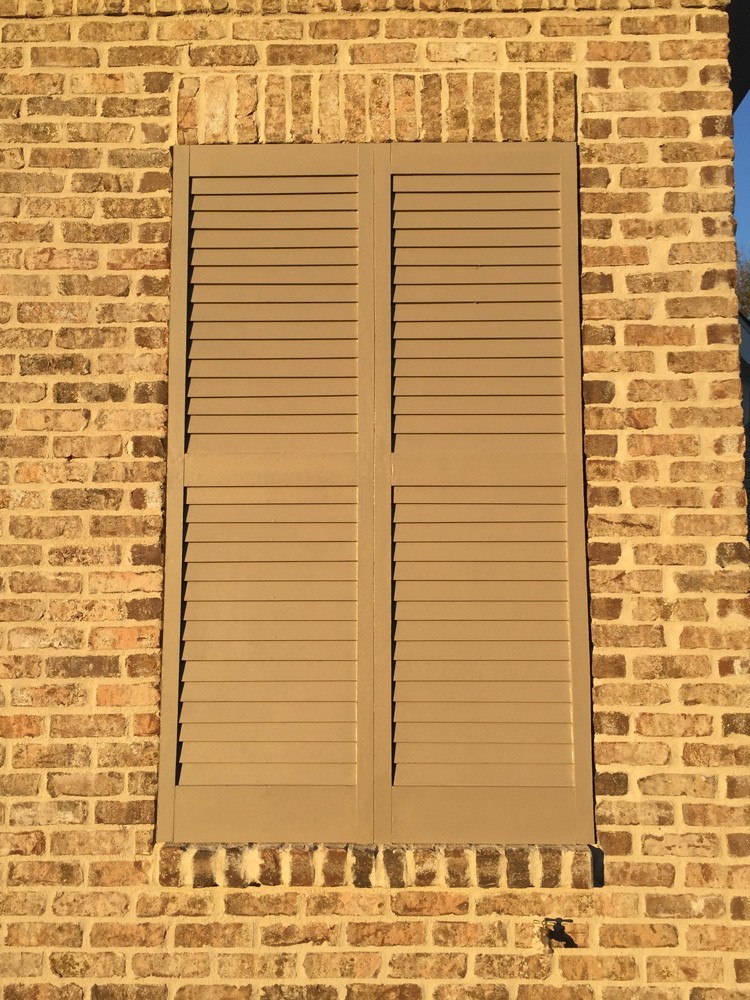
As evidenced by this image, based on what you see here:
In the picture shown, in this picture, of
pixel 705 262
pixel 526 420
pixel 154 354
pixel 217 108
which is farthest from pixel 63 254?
pixel 705 262

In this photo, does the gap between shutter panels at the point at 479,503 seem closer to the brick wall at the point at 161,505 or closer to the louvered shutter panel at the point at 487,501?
the louvered shutter panel at the point at 487,501

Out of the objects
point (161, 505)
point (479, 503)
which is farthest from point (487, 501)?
point (161, 505)

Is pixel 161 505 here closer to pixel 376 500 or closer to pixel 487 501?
pixel 376 500

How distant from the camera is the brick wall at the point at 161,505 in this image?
2875 millimetres

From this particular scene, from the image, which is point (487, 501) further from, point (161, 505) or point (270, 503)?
point (161, 505)

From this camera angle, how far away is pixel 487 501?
10.2ft

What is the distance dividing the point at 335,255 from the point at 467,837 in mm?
1985

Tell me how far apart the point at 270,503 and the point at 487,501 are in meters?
0.73

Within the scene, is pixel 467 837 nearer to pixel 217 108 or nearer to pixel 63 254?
pixel 63 254

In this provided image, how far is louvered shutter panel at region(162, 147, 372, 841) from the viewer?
298 centimetres

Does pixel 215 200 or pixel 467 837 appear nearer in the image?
pixel 467 837

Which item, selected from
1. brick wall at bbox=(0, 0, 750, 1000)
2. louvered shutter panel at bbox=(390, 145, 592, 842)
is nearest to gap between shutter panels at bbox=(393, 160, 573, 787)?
louvered shutter panel at bbox=(390, 145, 592, 842)

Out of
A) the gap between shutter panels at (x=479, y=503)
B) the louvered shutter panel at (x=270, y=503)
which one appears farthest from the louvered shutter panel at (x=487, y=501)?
the louvered shutter panel at (x=270, y=503)

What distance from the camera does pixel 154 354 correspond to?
10.4ft
